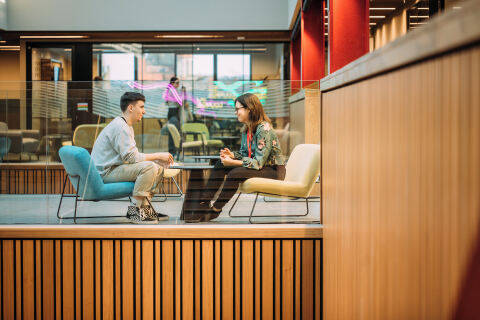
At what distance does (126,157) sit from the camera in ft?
10.4

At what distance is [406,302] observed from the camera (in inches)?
46.2

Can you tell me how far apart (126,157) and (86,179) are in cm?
28

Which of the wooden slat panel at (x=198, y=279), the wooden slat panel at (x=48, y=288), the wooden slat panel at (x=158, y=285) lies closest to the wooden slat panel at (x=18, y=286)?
the wooden slat panel at (x=48, y=288)

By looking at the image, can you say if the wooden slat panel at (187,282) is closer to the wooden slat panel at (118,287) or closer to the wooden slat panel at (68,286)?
the wooden slat panel at (118,287)

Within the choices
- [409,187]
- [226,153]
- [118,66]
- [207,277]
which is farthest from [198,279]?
[118,66]

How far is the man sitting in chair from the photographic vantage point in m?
3.11

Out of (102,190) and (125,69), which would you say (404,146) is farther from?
(125,69)

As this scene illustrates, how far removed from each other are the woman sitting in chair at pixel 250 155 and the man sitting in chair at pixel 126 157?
1.19ft

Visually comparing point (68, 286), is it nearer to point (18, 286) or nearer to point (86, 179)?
point (18, 286)

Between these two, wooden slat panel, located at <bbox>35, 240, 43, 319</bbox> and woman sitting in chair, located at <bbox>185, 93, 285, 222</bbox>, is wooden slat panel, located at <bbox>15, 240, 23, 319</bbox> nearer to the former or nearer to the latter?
wooden slat panel, located at <bbox>35, 240, 43, 319</bbox>

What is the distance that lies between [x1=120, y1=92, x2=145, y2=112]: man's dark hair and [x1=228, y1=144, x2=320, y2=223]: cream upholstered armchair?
90 centimetres

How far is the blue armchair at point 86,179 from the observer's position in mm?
3045

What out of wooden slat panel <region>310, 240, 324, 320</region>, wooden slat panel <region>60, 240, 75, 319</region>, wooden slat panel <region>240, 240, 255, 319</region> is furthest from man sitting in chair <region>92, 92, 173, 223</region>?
wooden slat panel <region>310, 240, 324, 320</region>

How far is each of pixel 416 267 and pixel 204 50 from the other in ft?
34.3
